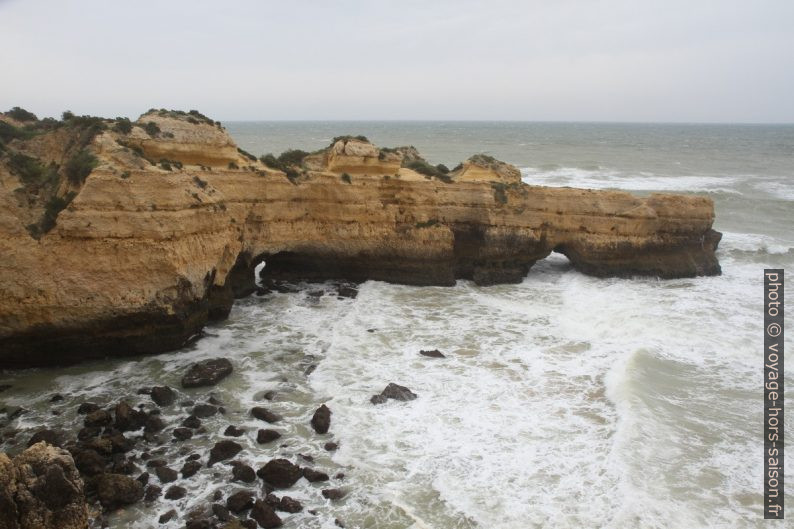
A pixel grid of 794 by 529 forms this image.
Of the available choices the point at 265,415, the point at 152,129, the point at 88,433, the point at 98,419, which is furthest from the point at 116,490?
the point at 152,129

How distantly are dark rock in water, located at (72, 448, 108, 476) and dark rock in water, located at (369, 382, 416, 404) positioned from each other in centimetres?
469

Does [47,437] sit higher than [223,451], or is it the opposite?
[47,437]

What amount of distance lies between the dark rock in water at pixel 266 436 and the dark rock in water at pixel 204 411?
129 cm

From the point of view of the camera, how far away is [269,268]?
18.9m

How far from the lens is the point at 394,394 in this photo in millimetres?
10656

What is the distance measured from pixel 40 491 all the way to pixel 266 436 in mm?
4037

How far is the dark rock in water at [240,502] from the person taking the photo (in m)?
7.75

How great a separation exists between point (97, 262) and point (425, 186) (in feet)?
34.5

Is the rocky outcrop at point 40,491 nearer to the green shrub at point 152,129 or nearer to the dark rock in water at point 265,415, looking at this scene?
the dark rock in water at point 265,415

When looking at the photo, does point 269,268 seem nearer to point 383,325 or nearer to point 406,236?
point 406,236

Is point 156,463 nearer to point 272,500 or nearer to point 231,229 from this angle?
point 272,500

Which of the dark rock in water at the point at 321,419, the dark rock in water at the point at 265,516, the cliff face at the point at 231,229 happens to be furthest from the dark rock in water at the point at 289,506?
the cliff face at the point at 231,229

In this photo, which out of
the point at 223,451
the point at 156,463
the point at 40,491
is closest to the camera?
the point at 40,491

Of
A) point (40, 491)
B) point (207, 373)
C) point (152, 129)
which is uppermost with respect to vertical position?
point (152, 129)
